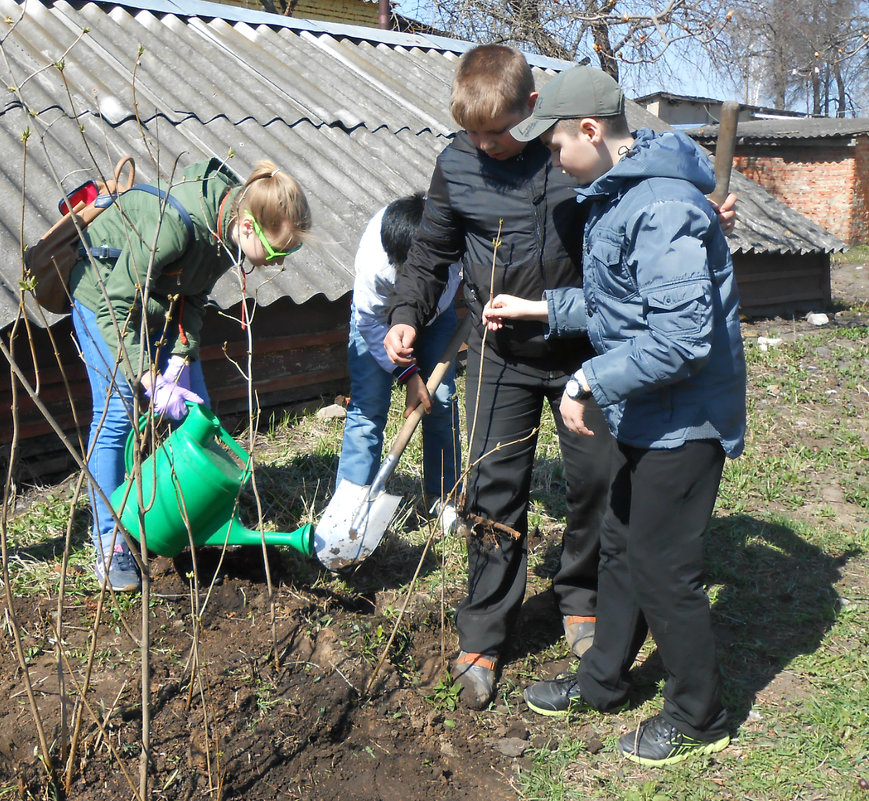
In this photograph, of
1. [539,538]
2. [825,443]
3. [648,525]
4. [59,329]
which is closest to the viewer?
[648,525]

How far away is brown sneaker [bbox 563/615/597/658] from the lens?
2.90 m

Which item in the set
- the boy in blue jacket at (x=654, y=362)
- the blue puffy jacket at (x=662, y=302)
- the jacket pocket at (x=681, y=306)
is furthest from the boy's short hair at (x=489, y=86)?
the jacket pocket at (x=681, y=306)

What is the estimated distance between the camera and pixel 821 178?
17.3 m

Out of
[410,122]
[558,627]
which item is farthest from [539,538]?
[410,122]

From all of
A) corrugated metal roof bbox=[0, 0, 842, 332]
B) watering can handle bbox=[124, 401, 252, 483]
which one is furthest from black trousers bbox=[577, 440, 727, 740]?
corrugated metal roof bbox=[0, 0, 842, 332]

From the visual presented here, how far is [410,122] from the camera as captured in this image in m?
6.98

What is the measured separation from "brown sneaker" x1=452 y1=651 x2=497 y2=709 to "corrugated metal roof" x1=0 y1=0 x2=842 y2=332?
2507mm

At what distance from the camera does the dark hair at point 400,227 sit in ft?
9.79

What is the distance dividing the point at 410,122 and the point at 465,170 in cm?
467

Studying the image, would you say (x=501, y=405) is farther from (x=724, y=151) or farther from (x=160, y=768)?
(x=160, y=768)

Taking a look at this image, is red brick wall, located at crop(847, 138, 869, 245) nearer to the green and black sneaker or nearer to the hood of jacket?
the hood of jacket

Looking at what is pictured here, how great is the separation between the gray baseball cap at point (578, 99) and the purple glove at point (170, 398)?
53.9 inches

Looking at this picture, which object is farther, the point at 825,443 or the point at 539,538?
the point at 825,443

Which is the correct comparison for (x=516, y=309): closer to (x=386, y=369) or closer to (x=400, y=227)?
(x=400, y=227)
